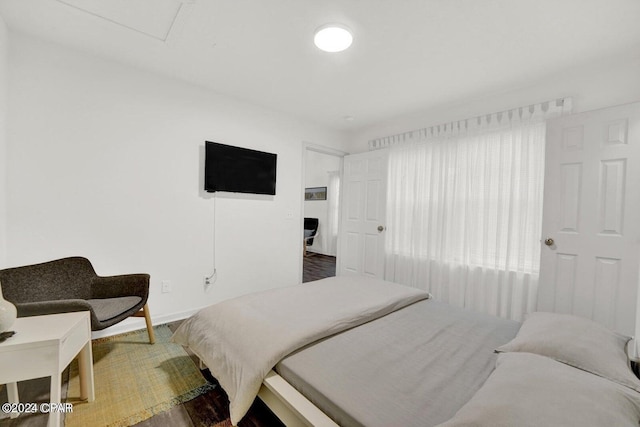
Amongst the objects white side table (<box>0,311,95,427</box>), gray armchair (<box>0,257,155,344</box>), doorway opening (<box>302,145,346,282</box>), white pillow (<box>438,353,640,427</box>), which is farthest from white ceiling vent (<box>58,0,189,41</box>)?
doorway opening (<box>302,145,346,282</box>)

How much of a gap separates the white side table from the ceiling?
1925mm

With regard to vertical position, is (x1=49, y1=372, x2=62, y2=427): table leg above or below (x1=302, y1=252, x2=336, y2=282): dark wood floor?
above

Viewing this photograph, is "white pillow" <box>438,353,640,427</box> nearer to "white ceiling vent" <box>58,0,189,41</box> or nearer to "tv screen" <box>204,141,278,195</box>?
"white ceiling vent" <box>58,0,189,41</box>

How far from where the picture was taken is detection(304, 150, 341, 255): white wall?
6.80m

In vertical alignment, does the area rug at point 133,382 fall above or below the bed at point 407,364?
below

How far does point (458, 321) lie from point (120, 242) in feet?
9.36

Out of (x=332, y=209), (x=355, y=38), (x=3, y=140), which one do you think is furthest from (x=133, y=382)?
(x=332, y=209)

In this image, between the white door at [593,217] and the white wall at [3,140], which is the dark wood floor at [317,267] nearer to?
the white door at [593,217]

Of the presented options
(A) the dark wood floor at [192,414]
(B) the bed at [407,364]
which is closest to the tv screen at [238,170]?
(B) the bed at [407,364]

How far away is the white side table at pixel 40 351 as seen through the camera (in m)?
1.14

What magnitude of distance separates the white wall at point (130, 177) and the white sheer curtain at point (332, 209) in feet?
10.5

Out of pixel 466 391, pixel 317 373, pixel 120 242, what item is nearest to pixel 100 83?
pixel 120 242

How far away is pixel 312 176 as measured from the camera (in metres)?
7.27

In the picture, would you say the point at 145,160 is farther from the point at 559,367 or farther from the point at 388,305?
the point at 559,367
